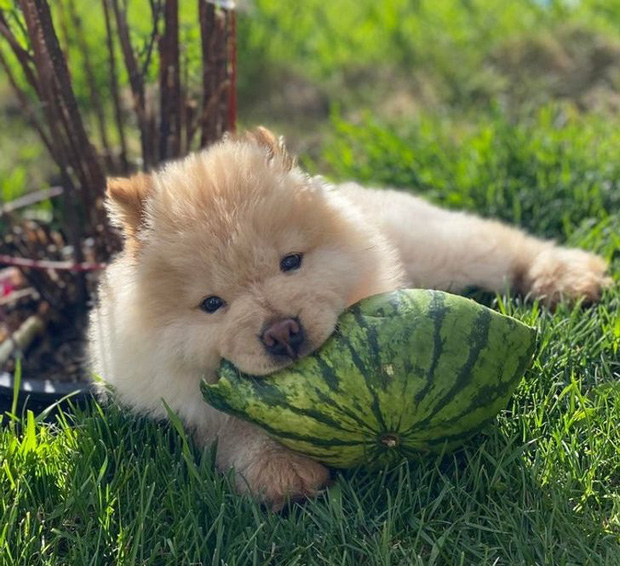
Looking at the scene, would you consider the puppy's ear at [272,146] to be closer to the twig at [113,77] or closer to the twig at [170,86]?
the twig at [170,86]

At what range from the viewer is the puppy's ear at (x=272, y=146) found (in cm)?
290

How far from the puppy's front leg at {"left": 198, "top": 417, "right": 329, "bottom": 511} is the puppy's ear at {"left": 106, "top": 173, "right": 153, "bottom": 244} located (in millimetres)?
827

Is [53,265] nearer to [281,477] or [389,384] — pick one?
[281,477]

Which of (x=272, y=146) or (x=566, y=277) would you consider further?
(x=566, y=277)


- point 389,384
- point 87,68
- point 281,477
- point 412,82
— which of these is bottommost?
point 412,82

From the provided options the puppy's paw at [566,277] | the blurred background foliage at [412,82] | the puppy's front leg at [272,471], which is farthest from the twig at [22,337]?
the puppy's paw at [566,277]

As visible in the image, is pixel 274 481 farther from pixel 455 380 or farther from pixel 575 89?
pixel 575 89

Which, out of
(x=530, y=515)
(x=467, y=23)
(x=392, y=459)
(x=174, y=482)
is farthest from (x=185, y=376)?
(x=467, y=23)

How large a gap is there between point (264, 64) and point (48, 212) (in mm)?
2818

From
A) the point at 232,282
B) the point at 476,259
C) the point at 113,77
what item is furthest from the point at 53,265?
the point at 476,259

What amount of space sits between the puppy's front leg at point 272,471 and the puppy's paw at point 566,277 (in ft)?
4.58

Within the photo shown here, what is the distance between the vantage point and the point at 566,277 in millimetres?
3553

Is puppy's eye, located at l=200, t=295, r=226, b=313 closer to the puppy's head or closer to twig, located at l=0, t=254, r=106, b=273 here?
the puppy's head

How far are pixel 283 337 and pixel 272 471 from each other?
50cm
